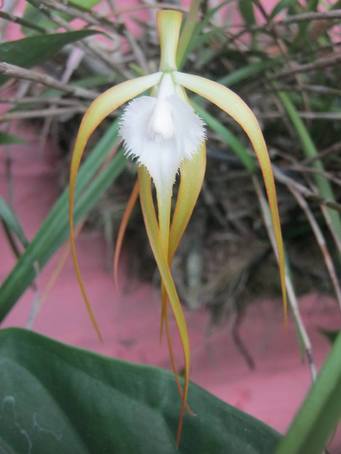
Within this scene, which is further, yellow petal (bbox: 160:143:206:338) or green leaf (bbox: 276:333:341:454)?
yellow petal (bbox: 160:143:206:338)

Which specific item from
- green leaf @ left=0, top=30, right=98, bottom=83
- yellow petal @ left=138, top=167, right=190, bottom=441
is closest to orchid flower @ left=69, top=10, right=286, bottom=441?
yellow petal @ left=138, top=167, right=190, bottom=441

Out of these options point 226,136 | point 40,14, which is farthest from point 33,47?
point 226,136

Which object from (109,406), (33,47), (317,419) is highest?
(33,47)

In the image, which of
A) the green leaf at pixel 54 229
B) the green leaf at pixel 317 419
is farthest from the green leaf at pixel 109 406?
the green leaf at pixel 317 419

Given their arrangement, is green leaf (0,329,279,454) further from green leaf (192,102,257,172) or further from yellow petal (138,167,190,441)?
green leaf (192,102,257,172)

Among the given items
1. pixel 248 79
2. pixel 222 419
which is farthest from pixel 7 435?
pixel 248 79

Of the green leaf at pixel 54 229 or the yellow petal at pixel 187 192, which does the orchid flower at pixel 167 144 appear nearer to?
the yellow petal at pixel 187 192

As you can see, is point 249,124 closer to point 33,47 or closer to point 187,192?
point 187,192
